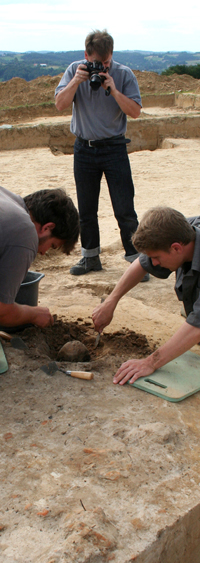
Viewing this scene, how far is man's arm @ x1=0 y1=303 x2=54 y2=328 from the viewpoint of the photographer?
2.51m

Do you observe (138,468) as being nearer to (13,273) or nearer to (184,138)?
(13,273)

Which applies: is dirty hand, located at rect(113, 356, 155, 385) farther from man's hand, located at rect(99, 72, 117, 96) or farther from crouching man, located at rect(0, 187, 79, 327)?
man's hand, located at rect(99, 72, 117, 96)

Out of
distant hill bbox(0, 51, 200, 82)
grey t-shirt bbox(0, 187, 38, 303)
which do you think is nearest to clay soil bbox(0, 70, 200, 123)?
grey t-shirt bbox(0, 187, 38, 303)

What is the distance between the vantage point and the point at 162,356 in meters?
2.44

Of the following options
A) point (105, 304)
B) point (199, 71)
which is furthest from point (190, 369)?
point (199, 71)

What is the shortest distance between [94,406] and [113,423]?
17cm

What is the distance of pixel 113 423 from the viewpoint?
7.34 feet

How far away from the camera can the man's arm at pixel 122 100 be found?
3760mm

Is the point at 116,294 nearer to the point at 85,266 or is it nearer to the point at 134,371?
the point at 134,371

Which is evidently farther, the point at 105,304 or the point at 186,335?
the point at 105,304

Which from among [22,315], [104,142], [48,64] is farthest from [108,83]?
[48,64]

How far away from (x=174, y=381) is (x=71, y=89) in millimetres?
2635
